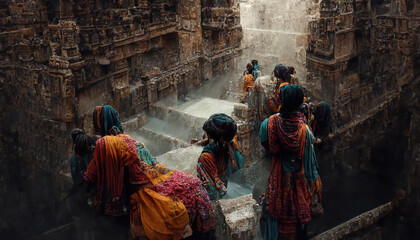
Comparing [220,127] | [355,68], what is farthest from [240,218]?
[355,68]

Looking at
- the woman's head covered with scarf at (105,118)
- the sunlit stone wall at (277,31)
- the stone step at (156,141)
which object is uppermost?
the sunlit stone wall at (277,31)

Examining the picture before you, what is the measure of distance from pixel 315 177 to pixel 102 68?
5.04m

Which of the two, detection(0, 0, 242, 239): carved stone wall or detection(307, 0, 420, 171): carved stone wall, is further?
detection(307, 0, 420, 171): carved stone wall

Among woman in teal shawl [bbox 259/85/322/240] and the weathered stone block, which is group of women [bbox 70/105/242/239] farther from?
woman in teal shawl [bbox 259/85/322/240]

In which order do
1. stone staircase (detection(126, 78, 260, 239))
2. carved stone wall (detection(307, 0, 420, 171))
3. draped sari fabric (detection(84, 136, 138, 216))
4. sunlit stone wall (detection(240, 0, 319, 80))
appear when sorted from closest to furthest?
draped sari fabric (detection(84, 136, 138, 216))
stone staircase (detection(126, 78, 260, 239))
carved stone wall (detection(307, 0, 420, 171))
sunlit stone wall (detection(240, 0, 319, 80))

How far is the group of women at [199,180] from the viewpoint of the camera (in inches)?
129

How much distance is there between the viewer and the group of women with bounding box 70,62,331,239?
3287 millimetres

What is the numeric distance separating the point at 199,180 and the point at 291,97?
0.96 metres

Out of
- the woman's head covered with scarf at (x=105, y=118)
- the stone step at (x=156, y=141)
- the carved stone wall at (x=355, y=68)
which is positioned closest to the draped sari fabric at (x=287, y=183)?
the woman's head covered with scarf at (x=105, y=118)

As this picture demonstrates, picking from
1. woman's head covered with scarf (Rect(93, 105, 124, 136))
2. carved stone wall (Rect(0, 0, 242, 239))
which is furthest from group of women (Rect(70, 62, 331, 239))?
carved stone wall (Rect(0, 0, 242, 239))

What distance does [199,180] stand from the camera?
138 inches

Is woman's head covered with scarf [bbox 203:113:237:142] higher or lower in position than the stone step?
higher

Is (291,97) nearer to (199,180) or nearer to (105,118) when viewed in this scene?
(199,180)

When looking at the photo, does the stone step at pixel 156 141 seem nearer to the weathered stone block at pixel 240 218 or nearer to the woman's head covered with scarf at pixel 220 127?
the weathered stone block at pixel 240 218
